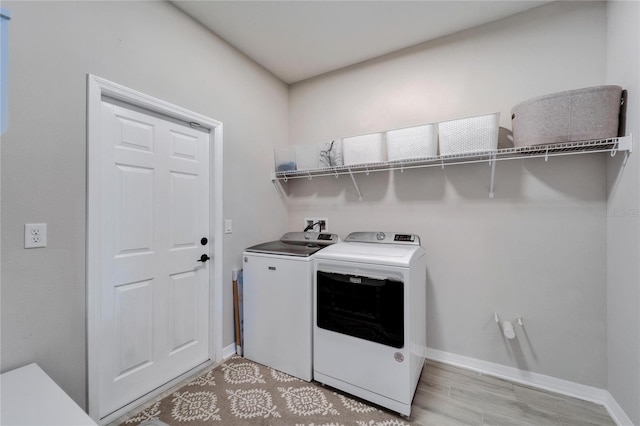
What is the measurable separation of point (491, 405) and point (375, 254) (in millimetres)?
1222

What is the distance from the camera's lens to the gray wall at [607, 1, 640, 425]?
1.41m

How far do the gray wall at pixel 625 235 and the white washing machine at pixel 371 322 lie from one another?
110 centimetres

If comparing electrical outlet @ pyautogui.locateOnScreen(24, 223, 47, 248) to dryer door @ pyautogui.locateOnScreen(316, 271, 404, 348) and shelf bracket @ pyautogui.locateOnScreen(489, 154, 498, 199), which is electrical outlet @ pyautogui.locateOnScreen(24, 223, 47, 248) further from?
shelf bracket @ pyautogui.locateOnScreen(489, 154, 498, 199)

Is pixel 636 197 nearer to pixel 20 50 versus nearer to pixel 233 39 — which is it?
pixel 233 39

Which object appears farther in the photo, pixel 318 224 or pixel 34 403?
pixel 318 224

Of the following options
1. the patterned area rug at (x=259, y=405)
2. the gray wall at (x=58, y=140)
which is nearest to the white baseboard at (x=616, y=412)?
the patterned area rug at (x=259, y=405)

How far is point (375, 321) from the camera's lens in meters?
1.67

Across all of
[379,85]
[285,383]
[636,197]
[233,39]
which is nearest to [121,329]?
[285,383]

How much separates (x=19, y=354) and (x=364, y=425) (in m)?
1.81

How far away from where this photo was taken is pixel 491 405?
171 cm

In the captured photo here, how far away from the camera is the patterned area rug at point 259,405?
1573 millimetres

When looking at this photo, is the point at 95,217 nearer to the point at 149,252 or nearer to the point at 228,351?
the point at 149,252

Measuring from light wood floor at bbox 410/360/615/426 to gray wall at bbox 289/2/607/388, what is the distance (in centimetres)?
18

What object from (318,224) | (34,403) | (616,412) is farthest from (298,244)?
(616,412)
